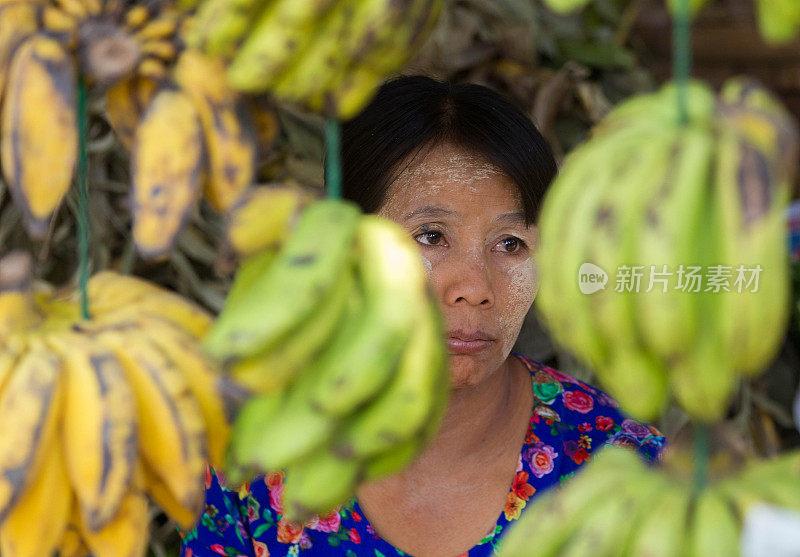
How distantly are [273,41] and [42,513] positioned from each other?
39cm

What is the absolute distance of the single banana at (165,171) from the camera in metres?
0.70

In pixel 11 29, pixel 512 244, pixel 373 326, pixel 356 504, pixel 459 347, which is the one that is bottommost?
pixel 356 504

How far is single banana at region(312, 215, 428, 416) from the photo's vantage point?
0.63 m

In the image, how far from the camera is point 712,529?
0.61m

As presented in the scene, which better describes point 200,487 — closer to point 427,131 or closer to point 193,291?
point 427,131

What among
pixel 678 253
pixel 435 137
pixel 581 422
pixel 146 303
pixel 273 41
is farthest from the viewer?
pixel 581 422

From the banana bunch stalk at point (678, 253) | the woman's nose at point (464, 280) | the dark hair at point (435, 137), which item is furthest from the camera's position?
the dark hair at point (435, 137)

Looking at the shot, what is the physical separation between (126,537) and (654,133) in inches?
19.3

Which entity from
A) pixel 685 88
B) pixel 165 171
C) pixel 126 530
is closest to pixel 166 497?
pixel 126 530

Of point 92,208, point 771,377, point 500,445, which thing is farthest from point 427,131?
point 771,377

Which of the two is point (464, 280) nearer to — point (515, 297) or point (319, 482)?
point (515, 297)

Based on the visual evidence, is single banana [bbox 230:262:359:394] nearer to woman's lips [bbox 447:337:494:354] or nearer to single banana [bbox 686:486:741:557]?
single banana [bbox 686:486:741:557]

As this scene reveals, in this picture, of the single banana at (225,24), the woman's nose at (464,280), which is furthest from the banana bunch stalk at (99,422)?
the woman's nose at (464,280)

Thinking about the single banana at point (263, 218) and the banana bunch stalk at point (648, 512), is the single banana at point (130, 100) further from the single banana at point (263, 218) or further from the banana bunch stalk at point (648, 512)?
the banana bunch stalk at point (648, 512)
